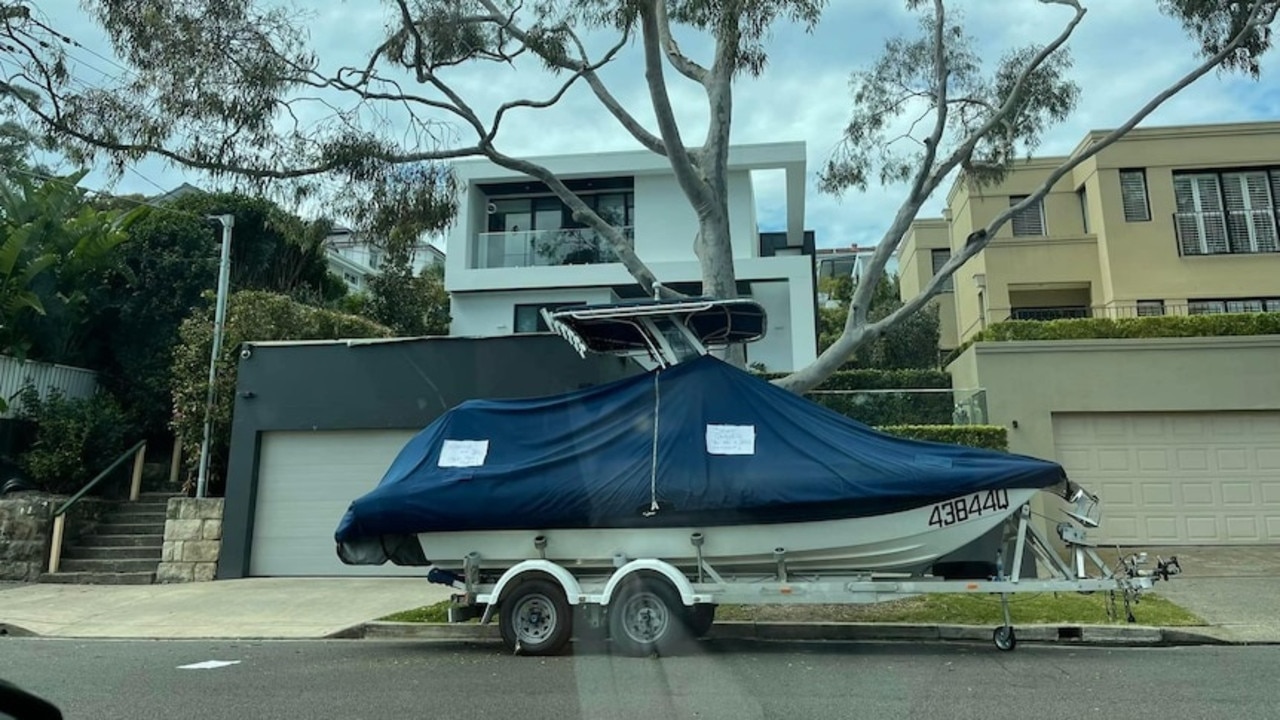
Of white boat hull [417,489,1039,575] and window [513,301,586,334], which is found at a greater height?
window [513,301,586,334]

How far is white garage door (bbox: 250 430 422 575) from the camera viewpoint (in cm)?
Result: 1572

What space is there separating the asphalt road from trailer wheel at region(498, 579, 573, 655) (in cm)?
18

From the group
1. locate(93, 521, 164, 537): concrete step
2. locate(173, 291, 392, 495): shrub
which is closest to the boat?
locate(173, 291, 392, 495): shrub

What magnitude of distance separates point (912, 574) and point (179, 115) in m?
10.1

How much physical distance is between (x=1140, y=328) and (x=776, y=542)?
1119cm

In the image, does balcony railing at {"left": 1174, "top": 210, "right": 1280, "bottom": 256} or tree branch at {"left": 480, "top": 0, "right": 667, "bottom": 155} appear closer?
tree branch at {"left": 480, "top": 0, "right": 667, "bottom": 155}

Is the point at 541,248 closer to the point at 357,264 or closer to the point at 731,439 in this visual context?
the point at 731,439

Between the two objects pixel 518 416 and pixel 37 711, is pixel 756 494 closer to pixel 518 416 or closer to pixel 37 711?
pixel 518 416

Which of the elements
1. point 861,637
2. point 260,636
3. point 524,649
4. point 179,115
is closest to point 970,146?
point 861,637

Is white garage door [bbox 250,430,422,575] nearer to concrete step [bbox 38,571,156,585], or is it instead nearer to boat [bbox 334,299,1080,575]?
concrete step [bbox 38,571,156,585]

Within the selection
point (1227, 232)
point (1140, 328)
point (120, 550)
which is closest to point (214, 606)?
point (120, 550)

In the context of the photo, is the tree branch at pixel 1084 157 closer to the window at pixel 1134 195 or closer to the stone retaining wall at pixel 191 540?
the window at pixel 1134 195

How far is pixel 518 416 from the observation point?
9.80 metres

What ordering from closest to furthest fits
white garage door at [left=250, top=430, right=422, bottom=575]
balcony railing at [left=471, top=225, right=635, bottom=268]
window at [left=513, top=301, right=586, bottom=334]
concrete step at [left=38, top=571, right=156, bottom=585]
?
concrete step at [left=38, top=571, right=156, bottom=585], white garage door at [left=250, top=430, right=422, bottom=575], window at [left=513, top=301, right=586, bottom=334], balcony railing at [left=471, top=225, right=635, bottom=268]
